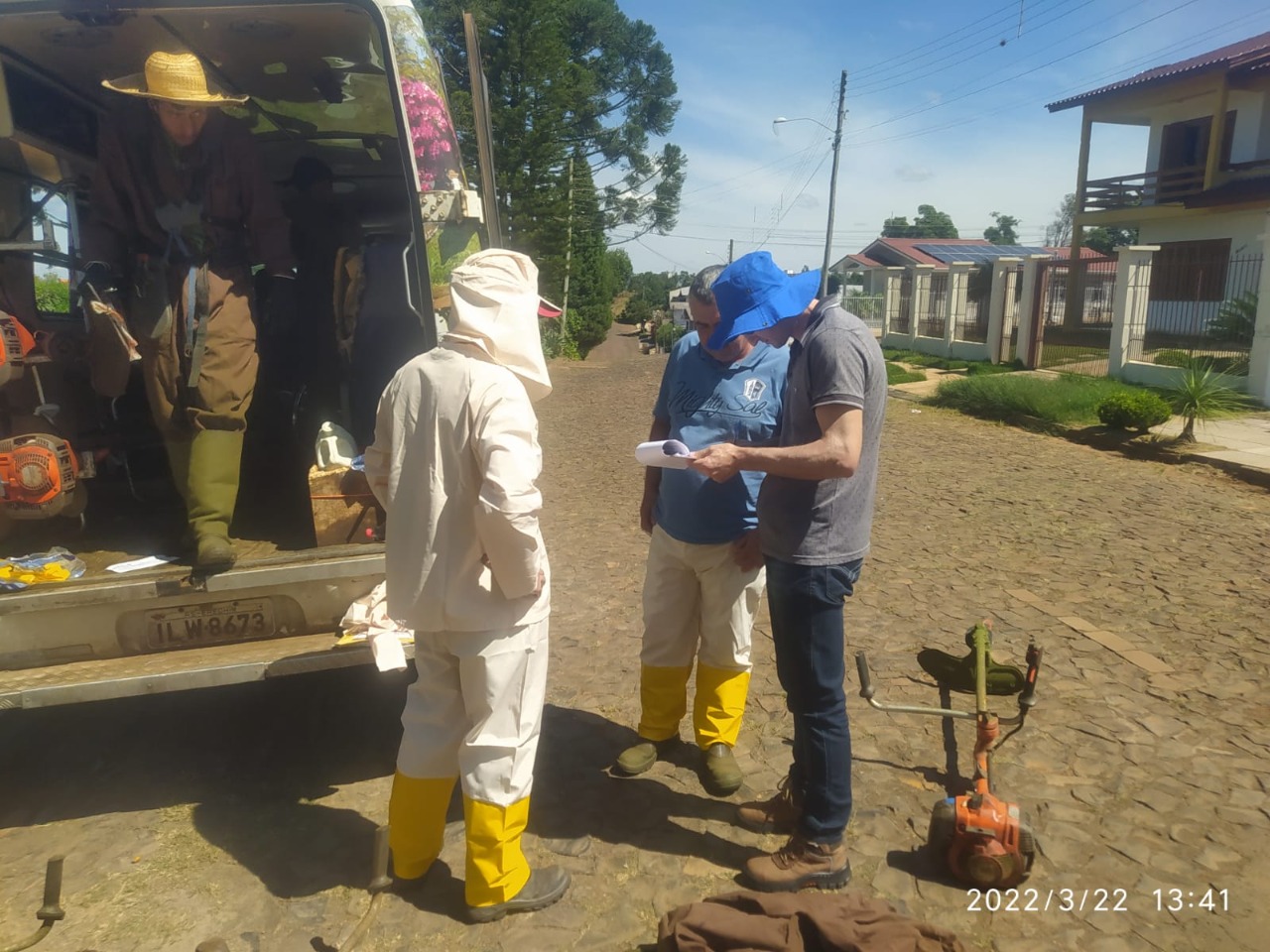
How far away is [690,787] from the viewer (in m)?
3.44

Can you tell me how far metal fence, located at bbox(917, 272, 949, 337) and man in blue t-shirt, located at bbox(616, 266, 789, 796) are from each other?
19.4 meters

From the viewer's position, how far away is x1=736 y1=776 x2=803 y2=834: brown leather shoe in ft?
10.2

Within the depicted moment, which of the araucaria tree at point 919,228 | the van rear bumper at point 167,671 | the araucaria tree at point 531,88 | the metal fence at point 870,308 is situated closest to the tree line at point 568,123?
the araucaria tree at point 531,88

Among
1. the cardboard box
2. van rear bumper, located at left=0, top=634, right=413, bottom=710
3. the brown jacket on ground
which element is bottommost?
the brown jacket on ground

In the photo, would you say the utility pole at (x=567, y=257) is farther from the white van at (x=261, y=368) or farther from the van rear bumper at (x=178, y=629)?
the van rear bumper at (x=178, y=629)

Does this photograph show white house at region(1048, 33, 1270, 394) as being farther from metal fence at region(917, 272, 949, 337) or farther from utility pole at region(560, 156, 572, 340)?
utility pole at region(560, 156, 572, 340)

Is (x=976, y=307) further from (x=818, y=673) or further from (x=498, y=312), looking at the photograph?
(x=498, y=312)

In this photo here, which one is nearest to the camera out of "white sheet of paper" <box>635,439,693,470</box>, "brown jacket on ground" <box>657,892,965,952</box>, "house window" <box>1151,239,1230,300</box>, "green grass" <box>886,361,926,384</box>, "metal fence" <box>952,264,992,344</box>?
"brown jacket on ground" <box>657,892,965,952</box>

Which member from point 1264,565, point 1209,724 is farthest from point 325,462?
point 1264,565

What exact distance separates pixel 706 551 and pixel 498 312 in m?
1.18

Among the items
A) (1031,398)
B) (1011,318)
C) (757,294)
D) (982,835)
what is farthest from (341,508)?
(1011,318)

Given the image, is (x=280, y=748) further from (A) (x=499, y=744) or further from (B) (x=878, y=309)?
(B) (x=878, y=309)

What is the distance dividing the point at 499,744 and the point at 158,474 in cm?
309

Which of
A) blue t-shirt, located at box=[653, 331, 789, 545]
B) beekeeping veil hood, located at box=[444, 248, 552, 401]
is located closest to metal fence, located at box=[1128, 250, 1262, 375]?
blue t-shirt, located at box=[653, 331, 789, 545]
